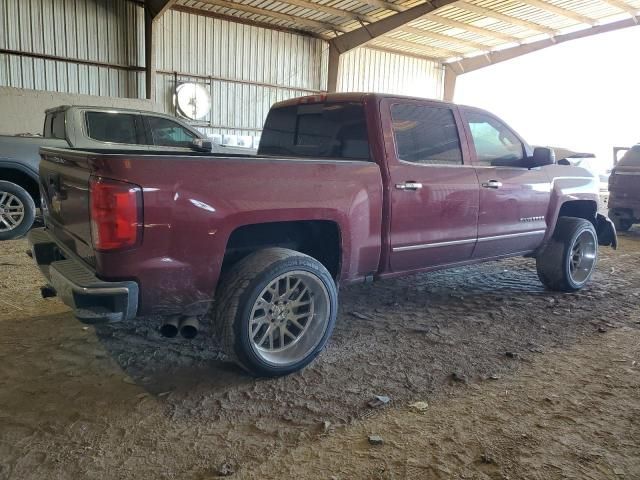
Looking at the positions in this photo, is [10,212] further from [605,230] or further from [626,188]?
[626,188]

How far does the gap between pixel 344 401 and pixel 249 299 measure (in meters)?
0.77

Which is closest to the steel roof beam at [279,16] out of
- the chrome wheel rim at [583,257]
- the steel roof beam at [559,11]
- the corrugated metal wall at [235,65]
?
the corrugated metal wall at [235,65]

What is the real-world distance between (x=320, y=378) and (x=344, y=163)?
4.47 ft

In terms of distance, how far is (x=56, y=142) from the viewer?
6.66m

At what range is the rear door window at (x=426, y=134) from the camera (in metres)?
3.74

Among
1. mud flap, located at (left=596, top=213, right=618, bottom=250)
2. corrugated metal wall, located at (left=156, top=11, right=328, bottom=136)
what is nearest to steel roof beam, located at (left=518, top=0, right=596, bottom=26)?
corrugated metal wall, located at (left=156, top=11, right=328, bottom=136)

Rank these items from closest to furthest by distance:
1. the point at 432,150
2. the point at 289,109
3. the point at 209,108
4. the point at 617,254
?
the point at 432,150 → the point at 289,109 → the point at 617,254 → the point at 209,108

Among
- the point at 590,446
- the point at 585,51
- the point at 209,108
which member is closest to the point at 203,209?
the point at 590,446

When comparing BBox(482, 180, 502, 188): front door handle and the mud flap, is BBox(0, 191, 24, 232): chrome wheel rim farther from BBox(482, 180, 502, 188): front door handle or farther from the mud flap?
the mud flap

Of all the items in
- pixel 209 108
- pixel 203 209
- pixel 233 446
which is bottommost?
pixel 233 446

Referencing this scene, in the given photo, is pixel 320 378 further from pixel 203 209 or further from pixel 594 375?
pixel 594 375

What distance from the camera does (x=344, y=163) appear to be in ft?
10.8

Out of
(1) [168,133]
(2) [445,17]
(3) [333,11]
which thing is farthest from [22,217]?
(2) [445,17]

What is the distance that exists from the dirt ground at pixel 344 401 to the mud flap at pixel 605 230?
1434mm
